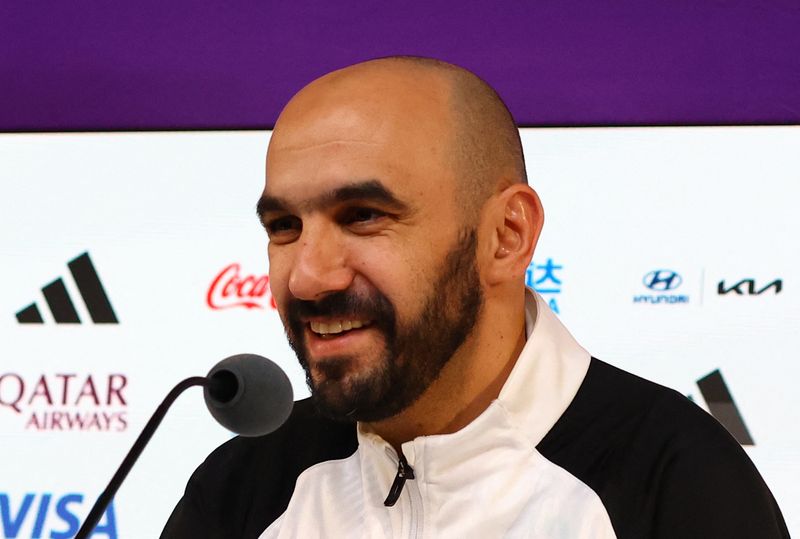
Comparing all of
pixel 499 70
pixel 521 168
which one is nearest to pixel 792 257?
pixel 499 70

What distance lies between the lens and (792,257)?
67.2 inches

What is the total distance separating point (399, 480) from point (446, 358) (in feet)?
0.43

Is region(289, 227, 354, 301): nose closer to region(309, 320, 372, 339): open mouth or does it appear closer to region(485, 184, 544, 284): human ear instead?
region(309, 320, 372, 339): open mouth

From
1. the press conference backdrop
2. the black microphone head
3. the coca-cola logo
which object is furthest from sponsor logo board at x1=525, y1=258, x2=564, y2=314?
the black microphone head

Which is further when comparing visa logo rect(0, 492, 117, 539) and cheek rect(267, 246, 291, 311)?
visa logo rect(0, 492, 117, 539)

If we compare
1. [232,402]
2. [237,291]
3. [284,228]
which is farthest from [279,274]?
[237,291]

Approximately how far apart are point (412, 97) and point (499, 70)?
77 centimetres

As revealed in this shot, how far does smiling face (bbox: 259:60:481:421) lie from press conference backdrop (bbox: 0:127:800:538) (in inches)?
26.3

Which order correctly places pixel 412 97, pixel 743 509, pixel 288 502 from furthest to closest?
pixel 288 502 → pixel 412 97 → pixel 743 509

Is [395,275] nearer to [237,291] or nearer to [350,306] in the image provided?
[350,306]

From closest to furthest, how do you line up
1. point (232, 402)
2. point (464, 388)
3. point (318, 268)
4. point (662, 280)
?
point (232, 402) → point (318, 268) → point (464, 388) → point (662, 280)

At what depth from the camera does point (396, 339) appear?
1.06 metres

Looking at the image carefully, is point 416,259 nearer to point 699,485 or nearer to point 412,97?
point 412,97

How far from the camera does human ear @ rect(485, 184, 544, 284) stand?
3.76ft
